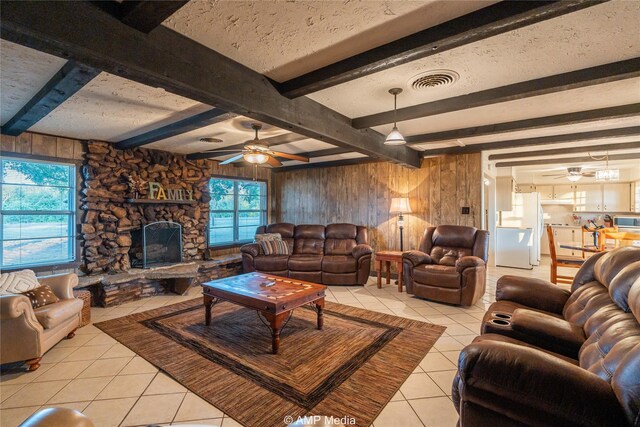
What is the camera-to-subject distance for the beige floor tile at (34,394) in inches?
78.6

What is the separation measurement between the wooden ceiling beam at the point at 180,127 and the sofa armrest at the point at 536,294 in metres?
2.98

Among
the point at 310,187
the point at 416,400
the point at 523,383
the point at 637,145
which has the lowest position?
the point at 416,400

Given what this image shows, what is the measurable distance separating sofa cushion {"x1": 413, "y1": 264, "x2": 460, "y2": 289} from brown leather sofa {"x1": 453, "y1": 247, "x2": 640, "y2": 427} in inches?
76.1

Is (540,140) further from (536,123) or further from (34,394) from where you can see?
(34,394)

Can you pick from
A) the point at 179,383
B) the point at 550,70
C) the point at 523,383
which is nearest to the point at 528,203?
the point at 550,70

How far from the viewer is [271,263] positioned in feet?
16.8

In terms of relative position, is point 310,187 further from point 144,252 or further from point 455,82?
Result: point 455,82

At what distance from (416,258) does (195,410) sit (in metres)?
3.28

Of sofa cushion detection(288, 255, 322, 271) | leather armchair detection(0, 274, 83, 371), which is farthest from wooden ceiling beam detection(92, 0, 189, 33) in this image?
sofa cushion detection(288, 255, 322, 271)

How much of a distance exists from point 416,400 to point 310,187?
17.0 ft

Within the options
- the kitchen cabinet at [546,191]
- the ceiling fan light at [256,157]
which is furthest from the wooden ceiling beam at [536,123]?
the kitchen cabinet at [546,191]

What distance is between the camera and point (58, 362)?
2531mm

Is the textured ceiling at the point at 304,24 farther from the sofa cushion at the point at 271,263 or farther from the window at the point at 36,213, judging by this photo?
the window at the point at 36,213

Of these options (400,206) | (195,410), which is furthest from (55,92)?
(400,206)
